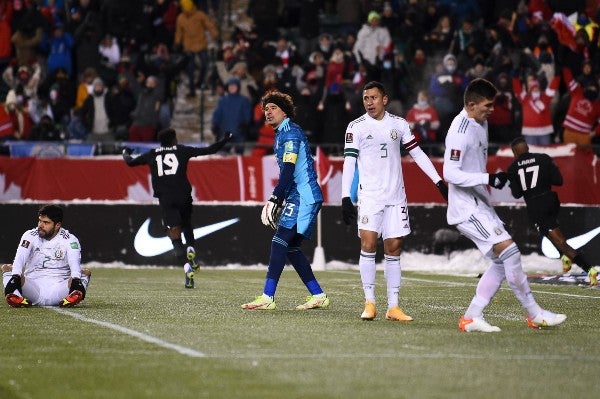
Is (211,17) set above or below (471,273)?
above

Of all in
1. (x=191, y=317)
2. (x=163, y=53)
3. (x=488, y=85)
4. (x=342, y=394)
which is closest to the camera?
(x=342, y=394)

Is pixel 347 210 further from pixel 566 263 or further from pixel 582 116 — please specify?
pixel 582 116

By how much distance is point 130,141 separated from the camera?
90.8 feet

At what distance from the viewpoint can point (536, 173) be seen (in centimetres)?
1969

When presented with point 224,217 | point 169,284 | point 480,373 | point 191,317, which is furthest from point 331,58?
point 480,373

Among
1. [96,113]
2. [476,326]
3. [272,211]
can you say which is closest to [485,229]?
[476,326]

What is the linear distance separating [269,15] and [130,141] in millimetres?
5562

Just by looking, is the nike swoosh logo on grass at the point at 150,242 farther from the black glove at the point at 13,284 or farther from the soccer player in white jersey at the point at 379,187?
the soccer player in white jersey at the point at 379,187

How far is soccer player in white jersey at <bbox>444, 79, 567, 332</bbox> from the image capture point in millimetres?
11695

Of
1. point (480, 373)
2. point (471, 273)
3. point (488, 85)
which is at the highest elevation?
point (488, 85)

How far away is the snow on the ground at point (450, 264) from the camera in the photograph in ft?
72.7

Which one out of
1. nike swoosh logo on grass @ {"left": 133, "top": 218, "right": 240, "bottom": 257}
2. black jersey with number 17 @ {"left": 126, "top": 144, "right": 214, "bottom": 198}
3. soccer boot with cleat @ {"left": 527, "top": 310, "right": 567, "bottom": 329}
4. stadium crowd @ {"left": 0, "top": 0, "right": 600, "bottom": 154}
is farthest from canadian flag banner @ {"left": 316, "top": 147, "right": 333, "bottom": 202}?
soccer boot with cleat @ {"left": 527, "top": 310, "right": 567, "bottom": 329}

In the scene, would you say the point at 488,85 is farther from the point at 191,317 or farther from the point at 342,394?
the point at 342,394

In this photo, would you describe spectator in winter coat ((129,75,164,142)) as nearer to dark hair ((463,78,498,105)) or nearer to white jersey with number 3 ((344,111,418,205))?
white jersey with number 3 ((344,111,418,205))
